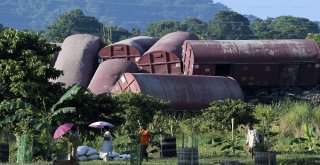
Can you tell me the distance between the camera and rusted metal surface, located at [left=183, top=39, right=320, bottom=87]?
148 feet

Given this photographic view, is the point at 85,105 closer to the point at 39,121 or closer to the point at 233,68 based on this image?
the point at 39,121

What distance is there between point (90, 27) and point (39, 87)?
110 meters

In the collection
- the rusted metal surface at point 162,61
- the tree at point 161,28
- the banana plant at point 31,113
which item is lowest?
the banana plant at point 31,113

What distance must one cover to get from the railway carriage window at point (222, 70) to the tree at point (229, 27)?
89469mm

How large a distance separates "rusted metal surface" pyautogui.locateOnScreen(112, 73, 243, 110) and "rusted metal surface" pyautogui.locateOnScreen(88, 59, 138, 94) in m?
1.61

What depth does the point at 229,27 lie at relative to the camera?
144375 millimetres

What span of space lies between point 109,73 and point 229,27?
3970 inches

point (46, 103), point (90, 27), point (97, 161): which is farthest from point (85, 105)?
point (90, 27)

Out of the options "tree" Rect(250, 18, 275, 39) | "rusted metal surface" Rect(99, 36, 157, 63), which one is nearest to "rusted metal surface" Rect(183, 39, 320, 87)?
"rusted metal surface" Rect(99, 36, 157, 63)

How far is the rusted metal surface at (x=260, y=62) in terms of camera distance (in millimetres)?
44969

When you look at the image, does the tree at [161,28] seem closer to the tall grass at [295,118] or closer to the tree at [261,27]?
the tree at [261,27]

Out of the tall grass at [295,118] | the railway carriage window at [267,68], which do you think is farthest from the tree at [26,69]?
the railway carriage window at [267,68]

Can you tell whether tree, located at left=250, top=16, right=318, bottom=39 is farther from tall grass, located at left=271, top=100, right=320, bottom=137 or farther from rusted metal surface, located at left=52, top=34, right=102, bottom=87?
tall grass, located at left=271, top=100, right=320, bottom=137

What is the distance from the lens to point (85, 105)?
90.4 ft
